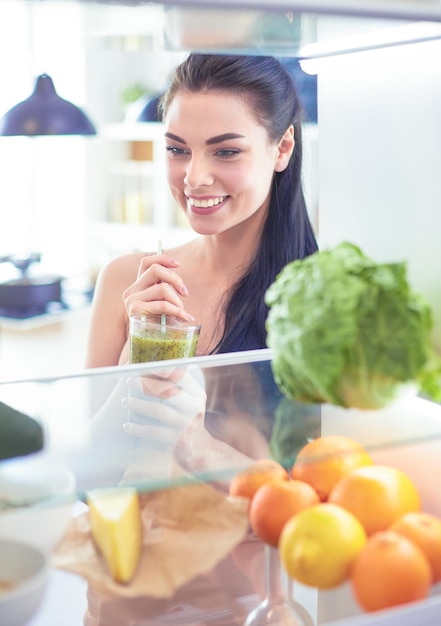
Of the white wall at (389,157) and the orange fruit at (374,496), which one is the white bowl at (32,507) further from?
the white wall at (389,157)

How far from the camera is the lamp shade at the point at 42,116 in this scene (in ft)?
6.97

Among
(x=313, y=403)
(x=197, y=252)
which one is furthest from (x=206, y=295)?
(x=313, y=403)

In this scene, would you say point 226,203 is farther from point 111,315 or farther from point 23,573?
point 23,573

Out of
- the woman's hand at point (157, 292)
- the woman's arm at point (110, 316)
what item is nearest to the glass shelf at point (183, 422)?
the woman's hand at point (157, 292)

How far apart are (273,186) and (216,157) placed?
336 millimetres

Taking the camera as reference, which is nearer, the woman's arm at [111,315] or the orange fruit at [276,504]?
the orange fruit at [276,504]

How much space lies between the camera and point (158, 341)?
101cm

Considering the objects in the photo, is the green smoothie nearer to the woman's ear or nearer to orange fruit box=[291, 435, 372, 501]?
orange fruit box=[291, 435, 372, 501]

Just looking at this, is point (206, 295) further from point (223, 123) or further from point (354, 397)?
point (354, 397)

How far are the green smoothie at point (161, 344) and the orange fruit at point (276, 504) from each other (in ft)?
1.28

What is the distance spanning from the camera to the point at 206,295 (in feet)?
6.02

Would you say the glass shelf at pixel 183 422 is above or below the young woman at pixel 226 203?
below

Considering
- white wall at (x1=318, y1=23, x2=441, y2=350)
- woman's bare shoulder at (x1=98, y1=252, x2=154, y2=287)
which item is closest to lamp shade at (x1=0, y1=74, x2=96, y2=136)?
woman's bare shoulder at (x1=98, y1=252, x2=154, y2=287)

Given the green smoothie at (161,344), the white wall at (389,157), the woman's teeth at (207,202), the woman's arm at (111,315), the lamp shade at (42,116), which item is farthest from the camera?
the lamp shade at (42,116)
